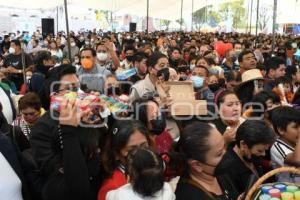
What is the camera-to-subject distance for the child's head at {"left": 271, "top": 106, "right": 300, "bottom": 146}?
3.18 meters

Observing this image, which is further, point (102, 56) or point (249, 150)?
point (102, 56)

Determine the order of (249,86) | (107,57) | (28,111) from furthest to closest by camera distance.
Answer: (107,57)
(249,86)
(28,111)

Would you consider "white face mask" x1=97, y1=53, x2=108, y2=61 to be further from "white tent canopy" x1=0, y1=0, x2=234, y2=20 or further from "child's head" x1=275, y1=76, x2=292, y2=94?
"white tent canopy" x1=0, y1=0, x2=234, y2=20

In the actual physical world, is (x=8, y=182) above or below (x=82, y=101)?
below

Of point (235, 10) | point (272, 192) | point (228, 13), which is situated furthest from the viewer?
point (228, 13)

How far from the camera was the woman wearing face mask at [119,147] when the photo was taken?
234 centimetres

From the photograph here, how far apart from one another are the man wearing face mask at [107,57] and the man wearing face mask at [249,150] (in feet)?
14.7

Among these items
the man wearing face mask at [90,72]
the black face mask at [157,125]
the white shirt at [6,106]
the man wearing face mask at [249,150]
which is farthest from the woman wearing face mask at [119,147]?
the man wearing face mask at [90,72]

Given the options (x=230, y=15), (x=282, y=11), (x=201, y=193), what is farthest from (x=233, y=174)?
(x=230, y=15)

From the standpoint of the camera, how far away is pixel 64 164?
2059 mm

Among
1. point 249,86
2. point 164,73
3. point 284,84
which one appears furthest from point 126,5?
point 164,73

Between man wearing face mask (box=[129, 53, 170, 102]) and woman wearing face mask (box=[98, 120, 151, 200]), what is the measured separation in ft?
5.41

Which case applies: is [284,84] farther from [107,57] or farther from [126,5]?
[126,5]

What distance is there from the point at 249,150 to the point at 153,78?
1.83 m
